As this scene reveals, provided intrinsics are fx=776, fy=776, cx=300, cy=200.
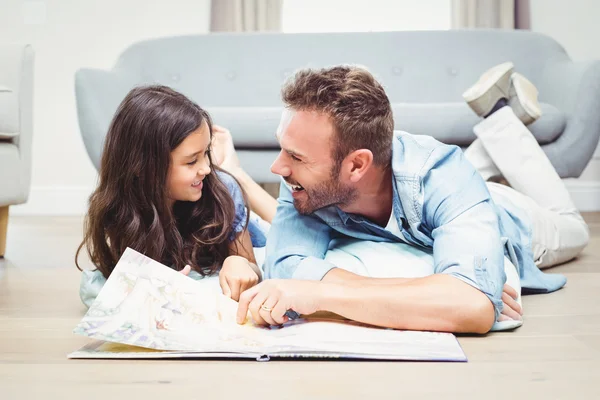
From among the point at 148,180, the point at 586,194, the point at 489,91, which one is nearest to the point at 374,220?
the point at 148,180

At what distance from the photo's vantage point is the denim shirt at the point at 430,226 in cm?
138

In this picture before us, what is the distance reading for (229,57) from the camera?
3.76m

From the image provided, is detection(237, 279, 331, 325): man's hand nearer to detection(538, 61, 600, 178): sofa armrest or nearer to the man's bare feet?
the man's bare feet

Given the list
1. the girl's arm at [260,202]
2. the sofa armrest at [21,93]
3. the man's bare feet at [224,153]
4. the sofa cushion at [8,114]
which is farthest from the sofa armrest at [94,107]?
the girl's arm at [260,202]

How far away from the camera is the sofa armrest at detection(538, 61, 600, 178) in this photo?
10.2 ft

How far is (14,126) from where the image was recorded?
249cm

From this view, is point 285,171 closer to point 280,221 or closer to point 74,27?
point 280,221

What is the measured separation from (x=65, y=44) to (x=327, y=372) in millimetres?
3581

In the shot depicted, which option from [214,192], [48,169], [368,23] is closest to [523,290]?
[214,192]

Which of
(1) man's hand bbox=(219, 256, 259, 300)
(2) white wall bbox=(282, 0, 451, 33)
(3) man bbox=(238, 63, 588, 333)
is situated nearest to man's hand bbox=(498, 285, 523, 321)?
(3) man bbox=(238, 63, 588, 333)

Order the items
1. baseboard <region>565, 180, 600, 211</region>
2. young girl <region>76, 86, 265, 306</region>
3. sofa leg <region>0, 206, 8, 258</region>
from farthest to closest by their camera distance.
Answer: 1. baseboard <region>565, 180, 600, 211</region>
2. sofa leg <region>0, 206, 8, 258</region>
3. young girl <region>76, 86, 265, 306</region>

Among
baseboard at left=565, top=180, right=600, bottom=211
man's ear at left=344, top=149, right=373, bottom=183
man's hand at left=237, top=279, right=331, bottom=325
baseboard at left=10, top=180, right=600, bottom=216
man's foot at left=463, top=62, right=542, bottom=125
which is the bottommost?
baseboard at left=10, top=180, right=600, bottom=216

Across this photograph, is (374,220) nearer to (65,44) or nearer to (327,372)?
(327,372)

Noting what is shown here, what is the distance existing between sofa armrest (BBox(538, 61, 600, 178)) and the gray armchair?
1960 mm
